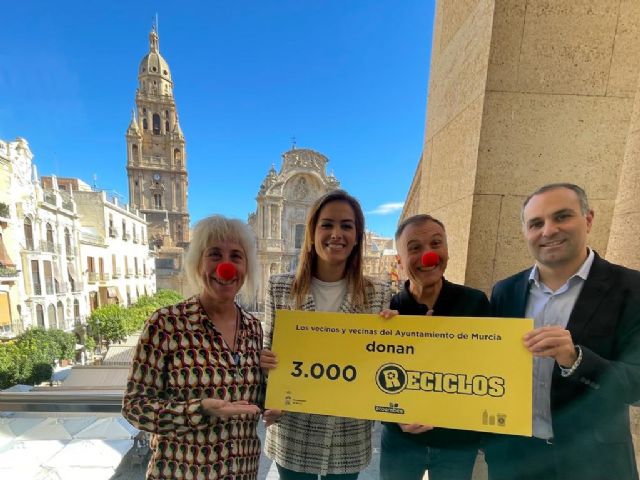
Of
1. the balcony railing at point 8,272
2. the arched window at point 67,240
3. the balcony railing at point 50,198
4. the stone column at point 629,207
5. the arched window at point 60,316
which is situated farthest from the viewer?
the arched window at point 67,240

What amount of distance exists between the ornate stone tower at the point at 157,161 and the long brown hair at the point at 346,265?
39457 millimetres

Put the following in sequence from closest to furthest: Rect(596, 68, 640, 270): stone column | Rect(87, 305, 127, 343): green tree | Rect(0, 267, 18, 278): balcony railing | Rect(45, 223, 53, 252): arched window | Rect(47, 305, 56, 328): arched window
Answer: Rect(596, 68, 640, 270): stone column < Rect(0, 267, 18, 278): balcony railing < Rect(47, 305, 56, 328): arched window < Rect(45, 223, 53, 252): arched window < Rect(87, 305, 127, 343): green tree

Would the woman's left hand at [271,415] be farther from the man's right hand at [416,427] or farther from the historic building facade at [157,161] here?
the historic building facade at [157,161]

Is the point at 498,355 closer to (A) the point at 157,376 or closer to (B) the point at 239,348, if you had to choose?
(B) the point at 239,348

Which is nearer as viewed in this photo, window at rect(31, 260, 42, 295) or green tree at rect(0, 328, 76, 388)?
green tree at rect(0, 328, 76, 388)

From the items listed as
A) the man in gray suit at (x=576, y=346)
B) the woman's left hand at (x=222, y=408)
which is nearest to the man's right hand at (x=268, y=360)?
the woman's left hand at (x=222, y=408)

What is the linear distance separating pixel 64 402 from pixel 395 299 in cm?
179

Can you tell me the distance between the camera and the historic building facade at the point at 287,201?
26603 mm

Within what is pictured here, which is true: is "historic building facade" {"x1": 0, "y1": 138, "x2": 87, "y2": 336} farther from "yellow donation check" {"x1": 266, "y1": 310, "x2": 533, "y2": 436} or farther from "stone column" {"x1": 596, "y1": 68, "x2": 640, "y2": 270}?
"stone column" {"x1": 596, "y1": 68, "x2": 640, "y2": 270}

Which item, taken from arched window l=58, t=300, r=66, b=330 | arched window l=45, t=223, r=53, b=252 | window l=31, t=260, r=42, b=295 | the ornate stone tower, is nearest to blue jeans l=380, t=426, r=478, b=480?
window l=31, t=260, r=42, b=295

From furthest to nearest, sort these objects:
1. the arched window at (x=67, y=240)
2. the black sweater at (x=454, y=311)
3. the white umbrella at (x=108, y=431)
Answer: the arched window at (x=67, y=240) → the white umbrella at (x=108, y=431) → the black sweater at (x=454, y=311)

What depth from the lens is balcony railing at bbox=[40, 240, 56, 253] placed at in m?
16.3

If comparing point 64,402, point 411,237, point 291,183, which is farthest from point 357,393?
point 291,183

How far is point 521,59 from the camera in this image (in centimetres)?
146
